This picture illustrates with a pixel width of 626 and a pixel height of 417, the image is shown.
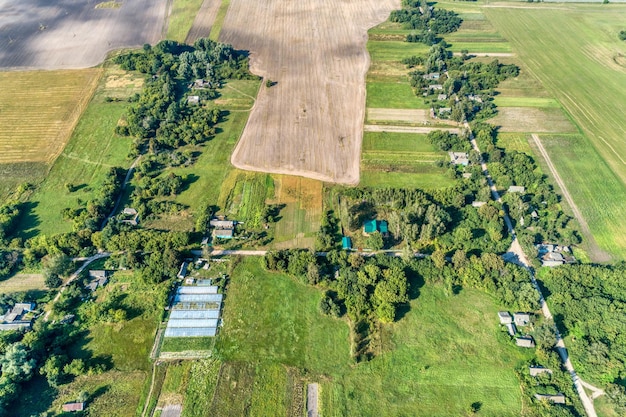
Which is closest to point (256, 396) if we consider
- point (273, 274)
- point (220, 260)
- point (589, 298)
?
point (273, 274)

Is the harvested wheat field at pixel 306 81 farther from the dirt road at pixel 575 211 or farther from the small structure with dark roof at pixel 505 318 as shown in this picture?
the dirt road at pixel 575 211

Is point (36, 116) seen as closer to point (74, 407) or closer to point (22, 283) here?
A: point (22, 283)

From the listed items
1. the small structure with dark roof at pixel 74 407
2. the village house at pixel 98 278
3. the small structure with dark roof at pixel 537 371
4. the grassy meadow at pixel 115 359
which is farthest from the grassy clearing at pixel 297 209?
the small structure with dark roof at pixel 537 371

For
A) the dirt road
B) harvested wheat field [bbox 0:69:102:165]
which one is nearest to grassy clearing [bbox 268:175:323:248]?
the dirt road

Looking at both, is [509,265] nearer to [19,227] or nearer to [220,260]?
[220,260]

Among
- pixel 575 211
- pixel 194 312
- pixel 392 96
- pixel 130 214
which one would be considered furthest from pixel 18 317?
pixel 575 211

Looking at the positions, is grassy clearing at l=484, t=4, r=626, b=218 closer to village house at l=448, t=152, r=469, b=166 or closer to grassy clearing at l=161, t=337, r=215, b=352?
village house at l=448, t=152, r=469, b=166
